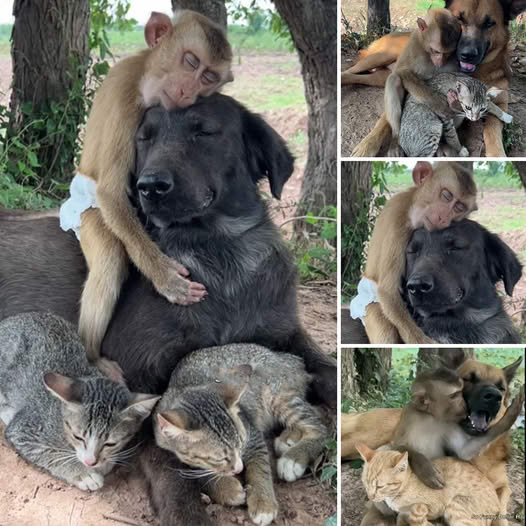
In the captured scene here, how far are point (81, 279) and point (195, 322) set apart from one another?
647mm

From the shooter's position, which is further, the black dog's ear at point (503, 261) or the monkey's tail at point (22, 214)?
Answer: the monkey's tail at point (22, 214)

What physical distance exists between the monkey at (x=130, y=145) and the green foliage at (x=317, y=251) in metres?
1.51

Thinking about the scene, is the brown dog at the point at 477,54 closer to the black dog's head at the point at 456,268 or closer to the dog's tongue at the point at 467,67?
the dog's tongue at the point at 467,67

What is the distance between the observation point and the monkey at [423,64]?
304 cm

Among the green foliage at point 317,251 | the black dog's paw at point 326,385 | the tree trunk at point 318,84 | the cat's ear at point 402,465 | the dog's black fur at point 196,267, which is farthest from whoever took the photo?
the green foliage at point 317,251

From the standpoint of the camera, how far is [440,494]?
10.6 feet

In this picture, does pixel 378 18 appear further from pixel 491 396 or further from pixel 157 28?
pixel 491 396

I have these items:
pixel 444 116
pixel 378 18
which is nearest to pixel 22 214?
pixel 378 18

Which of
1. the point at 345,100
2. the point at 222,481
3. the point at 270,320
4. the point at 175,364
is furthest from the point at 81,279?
the point at 345,100

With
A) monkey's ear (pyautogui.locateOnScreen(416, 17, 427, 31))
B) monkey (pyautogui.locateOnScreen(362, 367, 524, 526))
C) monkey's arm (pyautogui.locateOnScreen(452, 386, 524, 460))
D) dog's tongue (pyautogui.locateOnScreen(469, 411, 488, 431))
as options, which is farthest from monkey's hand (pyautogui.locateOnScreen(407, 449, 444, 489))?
monkey's ear (pyautogui.locateOnScreen(416, 17, 427, 31))

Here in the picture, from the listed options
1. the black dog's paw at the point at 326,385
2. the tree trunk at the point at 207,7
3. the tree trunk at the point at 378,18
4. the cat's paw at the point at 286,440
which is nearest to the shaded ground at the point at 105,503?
the cat's paw at the point at 286,440

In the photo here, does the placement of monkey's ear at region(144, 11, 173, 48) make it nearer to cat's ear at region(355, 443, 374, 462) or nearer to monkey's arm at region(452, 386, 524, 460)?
cat's ear at region(355, 443, 374, 462)

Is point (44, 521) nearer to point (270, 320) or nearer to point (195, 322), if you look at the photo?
point (195, 322)

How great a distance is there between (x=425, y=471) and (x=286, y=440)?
2.14 feet
